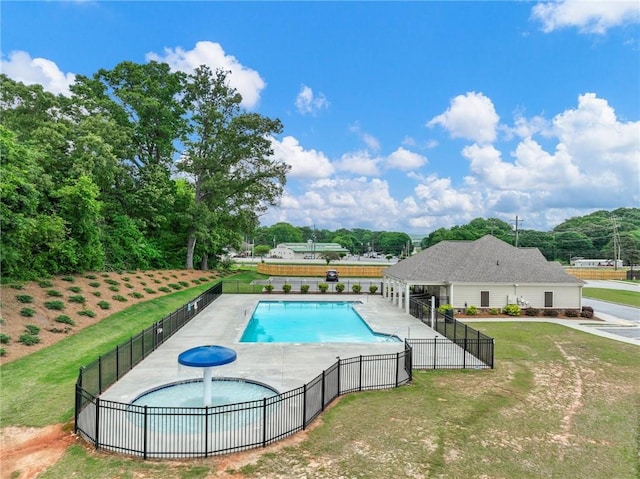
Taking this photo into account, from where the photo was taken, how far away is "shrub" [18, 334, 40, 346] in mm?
16406

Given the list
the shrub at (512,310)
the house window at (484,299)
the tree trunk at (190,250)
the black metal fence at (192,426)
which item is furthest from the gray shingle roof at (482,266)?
the tree trunk at (190,250)

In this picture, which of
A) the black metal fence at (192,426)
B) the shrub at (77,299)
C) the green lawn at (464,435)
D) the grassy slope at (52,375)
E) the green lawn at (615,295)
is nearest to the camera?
the green lawn at (464,435)

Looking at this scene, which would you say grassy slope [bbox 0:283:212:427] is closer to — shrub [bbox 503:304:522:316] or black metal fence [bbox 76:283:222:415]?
black metal fence [bbox 76:283:222:415]

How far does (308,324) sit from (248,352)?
9319 mm

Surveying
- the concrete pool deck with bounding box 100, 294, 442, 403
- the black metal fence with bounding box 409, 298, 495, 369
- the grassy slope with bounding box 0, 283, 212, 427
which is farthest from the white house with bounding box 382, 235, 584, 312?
the grassy slope with bounding box 0, 283, 212, 427

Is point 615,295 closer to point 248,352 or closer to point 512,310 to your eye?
point 512,310

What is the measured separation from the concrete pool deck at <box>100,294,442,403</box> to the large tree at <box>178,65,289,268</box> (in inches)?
819

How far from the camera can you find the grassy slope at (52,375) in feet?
34.3

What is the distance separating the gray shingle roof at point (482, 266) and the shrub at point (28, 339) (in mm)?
20767

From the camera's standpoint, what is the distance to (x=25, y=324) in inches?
708

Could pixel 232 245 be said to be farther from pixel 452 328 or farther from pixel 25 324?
pixel 452 328

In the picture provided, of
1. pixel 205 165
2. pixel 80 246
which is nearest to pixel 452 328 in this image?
pixel 80 246

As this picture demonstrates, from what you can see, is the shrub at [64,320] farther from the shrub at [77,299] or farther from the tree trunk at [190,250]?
the tree trunk at [190,250]

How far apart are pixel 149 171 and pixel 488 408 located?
42355 mm
